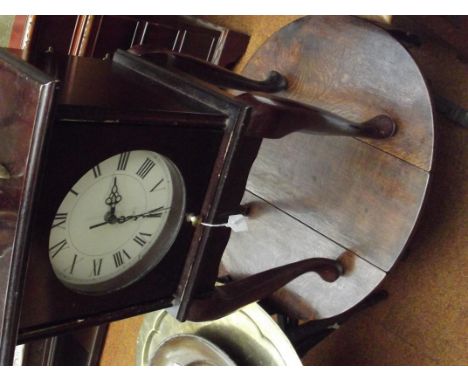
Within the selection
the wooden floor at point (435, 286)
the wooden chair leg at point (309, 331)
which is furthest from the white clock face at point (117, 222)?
the wooden floor at point (435, 286)

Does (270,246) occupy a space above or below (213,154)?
below

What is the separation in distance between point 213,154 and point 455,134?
74cm

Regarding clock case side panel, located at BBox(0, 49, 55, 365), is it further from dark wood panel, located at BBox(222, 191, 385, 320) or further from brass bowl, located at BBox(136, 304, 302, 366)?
dark wood panel, located at BBox(222, 191, 385, 320)

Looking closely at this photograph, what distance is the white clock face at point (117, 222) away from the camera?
2.02 ft

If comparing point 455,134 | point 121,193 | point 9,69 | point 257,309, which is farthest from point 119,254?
Answer: point 455,134

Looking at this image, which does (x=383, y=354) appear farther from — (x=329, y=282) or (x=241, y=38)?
(x=241, y=38)

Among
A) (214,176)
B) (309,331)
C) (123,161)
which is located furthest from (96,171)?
(309,331)

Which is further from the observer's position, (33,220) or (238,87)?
(238,87)

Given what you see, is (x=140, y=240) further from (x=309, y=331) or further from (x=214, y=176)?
(x=309, y=331)

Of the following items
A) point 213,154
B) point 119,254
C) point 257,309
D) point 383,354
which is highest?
point 213,154

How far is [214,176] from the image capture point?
0.69 m

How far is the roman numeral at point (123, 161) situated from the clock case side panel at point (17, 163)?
10 centimetres

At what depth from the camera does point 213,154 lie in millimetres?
674

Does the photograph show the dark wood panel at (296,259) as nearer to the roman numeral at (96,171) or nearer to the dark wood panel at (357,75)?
the dark wood panel at (357,75)
